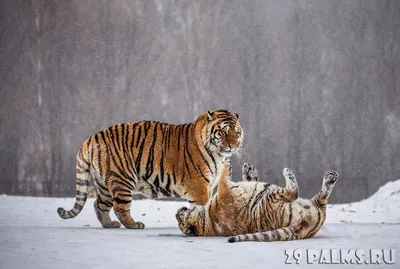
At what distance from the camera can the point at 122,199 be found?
4.75 metres

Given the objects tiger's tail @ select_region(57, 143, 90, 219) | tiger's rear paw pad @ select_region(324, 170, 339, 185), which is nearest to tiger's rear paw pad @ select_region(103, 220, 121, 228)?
tiger's tail @ select_region(57, 143, 90, 219)

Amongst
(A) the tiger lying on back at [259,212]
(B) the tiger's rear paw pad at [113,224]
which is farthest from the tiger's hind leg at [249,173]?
(B) the tiger's rear paw pad at [113,224]

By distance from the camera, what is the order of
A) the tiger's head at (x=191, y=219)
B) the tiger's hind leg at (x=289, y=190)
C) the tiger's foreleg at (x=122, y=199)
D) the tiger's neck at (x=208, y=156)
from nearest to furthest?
1. the tiger's hind leg at (x=289, y=190)
2. the tiger's head at (x=191, y=219)
3. the tiger's foreleg at (x=122, y=199)
4. the tiger's neck at (x=208, y=156)

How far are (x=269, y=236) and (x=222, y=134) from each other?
4.78 feet

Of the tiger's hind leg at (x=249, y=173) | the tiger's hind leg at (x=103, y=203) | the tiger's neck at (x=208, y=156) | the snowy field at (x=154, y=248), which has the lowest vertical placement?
the snowy field at (x=154, y=248)

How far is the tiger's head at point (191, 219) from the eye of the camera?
393 cm

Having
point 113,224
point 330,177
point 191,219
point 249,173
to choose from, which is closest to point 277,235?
point 330,177

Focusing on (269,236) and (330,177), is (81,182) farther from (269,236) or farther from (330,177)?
(330,177)

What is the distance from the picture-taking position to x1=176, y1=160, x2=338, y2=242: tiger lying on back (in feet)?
11.8

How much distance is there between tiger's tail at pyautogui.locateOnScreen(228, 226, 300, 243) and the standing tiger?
1.23 m

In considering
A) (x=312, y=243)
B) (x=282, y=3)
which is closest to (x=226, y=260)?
(x=312, y=243)

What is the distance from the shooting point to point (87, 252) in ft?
10.7

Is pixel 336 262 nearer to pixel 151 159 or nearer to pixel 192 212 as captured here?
pixel 192 212

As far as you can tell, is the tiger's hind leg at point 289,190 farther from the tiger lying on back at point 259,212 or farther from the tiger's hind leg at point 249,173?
the tiger's hind leg at point 249,173
